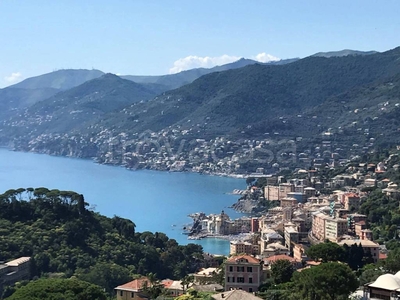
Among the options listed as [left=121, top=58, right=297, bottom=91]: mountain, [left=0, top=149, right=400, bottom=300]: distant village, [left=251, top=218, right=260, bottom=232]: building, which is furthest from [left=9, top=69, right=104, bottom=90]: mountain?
[left=251, top=218, right=260, bottom=232]: building

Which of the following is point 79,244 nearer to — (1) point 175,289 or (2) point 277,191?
(1) point 175,289

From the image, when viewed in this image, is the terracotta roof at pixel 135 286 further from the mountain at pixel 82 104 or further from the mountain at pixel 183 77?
the mountain at pixel 183 77

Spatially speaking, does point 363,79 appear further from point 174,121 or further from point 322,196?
point 322,196

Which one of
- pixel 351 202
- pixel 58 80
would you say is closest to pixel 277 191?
pixel 351 202

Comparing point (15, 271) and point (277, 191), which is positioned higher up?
point (15, 271)

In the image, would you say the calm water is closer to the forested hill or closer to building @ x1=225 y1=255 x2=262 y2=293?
the forested hill

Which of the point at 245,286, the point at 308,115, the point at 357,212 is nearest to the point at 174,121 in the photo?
the point at 308,115
